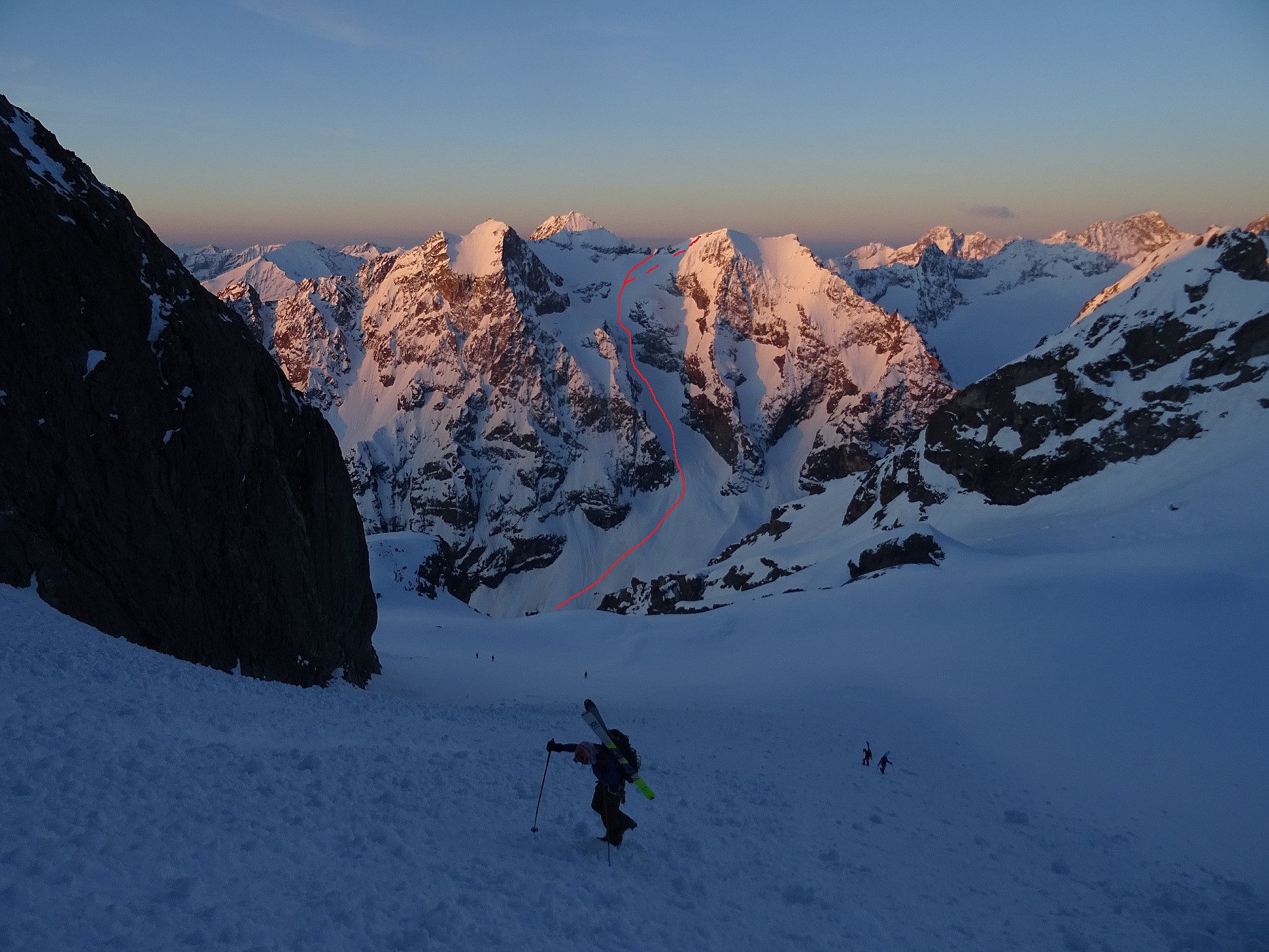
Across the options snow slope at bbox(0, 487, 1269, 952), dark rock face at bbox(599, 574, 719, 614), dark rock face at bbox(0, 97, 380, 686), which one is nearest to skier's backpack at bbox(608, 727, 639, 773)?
snow slope at bbox(0, 487, 1269, 952)

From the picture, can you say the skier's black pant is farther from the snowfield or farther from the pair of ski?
the snowfield

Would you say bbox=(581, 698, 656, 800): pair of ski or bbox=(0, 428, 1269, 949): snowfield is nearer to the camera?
bbox=(0, 428, 1269, 949): snowfield

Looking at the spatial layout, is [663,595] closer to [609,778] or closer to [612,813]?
[612,813]

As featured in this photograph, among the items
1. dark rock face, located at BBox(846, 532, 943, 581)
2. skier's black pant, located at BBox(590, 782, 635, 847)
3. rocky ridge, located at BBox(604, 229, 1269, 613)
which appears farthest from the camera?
rocky ridge, located at BBox(604, 229, 1269, 613)

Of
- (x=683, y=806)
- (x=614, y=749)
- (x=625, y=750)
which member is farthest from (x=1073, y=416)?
(x=614, y=749)

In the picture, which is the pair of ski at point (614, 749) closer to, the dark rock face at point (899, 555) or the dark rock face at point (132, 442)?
the dark rock face at point (132, 442)

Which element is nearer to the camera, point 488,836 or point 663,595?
point 488,836

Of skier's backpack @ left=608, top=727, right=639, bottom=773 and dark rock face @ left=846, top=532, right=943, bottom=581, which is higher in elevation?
skier's backpack @ left=608, top=727, right=639, bottom=773
